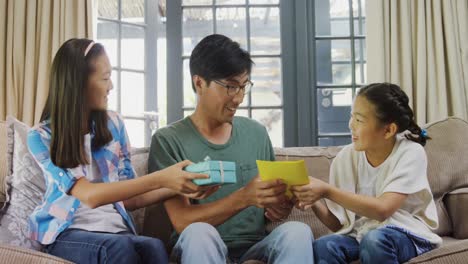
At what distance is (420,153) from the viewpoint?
186 centimetres

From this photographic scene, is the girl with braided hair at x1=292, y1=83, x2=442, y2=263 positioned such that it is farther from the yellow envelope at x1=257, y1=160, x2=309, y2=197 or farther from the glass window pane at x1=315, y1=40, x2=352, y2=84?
the glass window pane at x1=315, y1=40, x2=352, y2=84

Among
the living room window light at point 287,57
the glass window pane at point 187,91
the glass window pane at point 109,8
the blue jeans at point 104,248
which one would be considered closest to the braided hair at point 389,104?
the blue jeans at point 104,248

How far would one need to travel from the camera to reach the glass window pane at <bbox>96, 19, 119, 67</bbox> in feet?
12.1

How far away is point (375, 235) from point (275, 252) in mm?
313

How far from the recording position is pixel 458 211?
7.19 ft

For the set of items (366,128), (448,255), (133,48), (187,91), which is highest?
(133,48)

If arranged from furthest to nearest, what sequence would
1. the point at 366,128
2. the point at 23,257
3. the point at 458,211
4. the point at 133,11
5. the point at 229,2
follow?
the point at 133,11 → the point at 229,2 → the point at 458,211 → the point at 366,128 → the point at 23,257

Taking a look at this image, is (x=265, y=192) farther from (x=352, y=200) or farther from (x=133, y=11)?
(x=133, y=11)

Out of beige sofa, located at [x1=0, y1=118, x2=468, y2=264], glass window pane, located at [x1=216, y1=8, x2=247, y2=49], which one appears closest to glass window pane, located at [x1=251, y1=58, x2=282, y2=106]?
glass window pane, located at [x1=216, y1=8, x2=247, y2=49]

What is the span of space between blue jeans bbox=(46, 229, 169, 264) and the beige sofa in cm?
51

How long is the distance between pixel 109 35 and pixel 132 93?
0.42 meters

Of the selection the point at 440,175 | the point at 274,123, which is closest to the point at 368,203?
the point at 440,175

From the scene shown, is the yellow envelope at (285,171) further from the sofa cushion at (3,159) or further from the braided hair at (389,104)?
the sofa cushion at (3,159)

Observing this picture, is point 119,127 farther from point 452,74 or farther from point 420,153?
point 452,74
